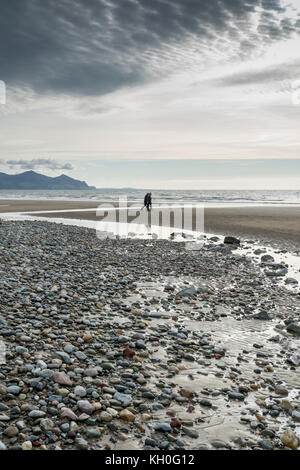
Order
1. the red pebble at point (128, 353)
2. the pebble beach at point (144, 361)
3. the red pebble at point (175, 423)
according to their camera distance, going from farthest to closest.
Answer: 1. the red pebble at point (128, 353)
2. the red pebble at point (175, 423)
3. the pebble beach at point (144, 361)

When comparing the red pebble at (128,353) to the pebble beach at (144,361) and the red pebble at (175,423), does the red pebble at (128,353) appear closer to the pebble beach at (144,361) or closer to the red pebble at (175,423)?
the pebble beach at (144,361)

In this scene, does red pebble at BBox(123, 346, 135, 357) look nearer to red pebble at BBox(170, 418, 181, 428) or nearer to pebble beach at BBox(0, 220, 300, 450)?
pebble beach at BBox(0, 220, 300, 450)

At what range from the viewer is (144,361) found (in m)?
6.90

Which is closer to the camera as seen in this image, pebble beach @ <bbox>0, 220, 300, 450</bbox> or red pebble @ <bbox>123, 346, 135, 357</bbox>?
pebble beach @ <bbox>0, 220, 300, 450</bbox>

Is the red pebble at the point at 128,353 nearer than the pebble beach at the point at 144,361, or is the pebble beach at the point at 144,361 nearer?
the pebble beach at the point at 144,361

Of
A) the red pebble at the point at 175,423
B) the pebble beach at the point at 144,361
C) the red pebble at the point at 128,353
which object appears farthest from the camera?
the red pebble at the point at 128,353

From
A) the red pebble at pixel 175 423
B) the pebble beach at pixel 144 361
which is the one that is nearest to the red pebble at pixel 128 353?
the pebble beach at pixel 144 361

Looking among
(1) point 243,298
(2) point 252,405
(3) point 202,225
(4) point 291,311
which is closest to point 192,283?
(1) point 243,298

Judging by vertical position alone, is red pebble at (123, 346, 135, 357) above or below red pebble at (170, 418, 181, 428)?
above

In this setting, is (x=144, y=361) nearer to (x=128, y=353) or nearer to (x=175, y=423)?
(x=128, y=353)

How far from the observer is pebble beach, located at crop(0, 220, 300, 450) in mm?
4824

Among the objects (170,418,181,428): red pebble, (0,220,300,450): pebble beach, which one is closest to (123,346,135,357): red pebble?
(0,220,300,450): pebble beach

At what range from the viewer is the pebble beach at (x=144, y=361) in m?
4.82

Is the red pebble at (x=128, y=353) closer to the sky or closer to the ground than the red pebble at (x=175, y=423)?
closer to the sky
